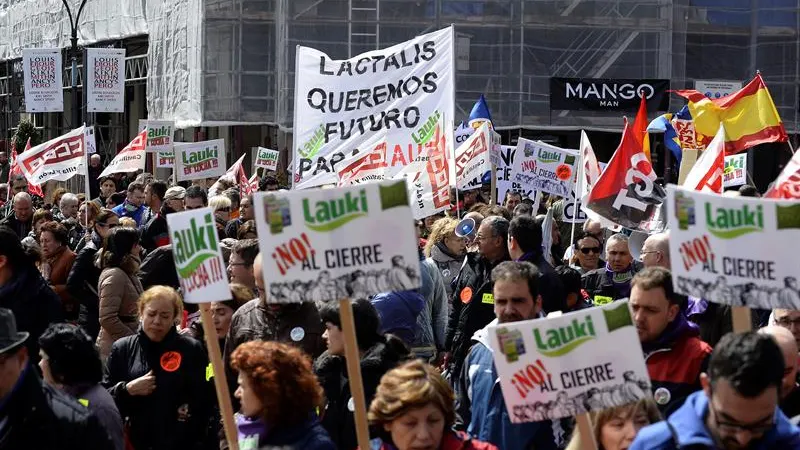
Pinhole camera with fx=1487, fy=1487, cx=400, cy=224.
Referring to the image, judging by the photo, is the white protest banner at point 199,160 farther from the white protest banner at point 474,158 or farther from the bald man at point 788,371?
the bald man at point 788,371

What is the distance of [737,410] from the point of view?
12.4 feet

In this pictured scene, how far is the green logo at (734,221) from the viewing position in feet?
15.6

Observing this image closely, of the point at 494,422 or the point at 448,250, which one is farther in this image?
the point at 448,250

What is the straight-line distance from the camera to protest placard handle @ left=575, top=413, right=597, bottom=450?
4621 mm

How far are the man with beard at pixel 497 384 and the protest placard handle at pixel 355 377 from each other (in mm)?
812

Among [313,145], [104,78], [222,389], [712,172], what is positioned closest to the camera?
[222,389]

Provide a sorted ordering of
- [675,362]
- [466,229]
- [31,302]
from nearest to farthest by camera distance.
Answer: [675,362] → [31,302] → [466,229]

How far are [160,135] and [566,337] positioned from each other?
18086 millimetres

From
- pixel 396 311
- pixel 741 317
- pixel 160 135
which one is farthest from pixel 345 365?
pixel 160 135

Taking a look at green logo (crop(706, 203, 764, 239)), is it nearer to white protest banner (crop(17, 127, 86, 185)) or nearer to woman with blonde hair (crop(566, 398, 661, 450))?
woman with blonde hair (crop(566, 398, 661, 450))

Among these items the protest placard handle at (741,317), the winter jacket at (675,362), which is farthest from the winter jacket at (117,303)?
the protest placard handle at (741,317)

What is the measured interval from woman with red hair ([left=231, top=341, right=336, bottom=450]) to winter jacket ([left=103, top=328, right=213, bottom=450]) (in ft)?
6.47

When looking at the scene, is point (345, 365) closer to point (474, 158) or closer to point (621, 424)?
point (621, 424)

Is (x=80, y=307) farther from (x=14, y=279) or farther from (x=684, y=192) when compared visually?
(x=684, y=192)
